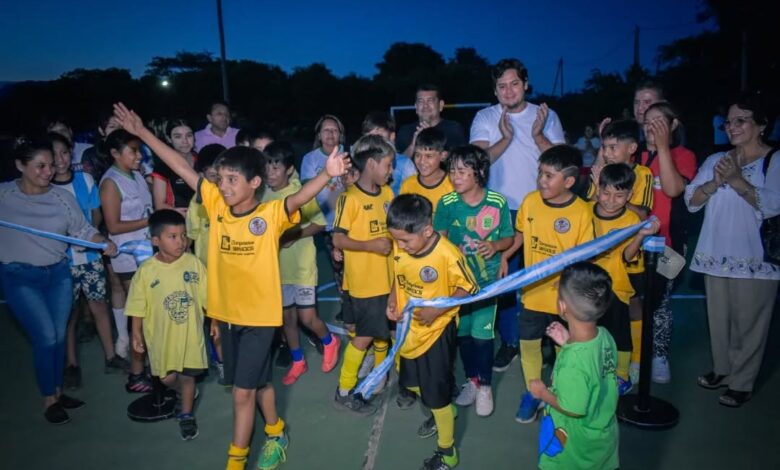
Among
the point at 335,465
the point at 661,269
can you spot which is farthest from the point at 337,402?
the point at 661,269

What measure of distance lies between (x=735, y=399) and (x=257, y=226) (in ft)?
12.4

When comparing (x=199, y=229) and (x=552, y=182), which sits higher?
(x=552, y=182)

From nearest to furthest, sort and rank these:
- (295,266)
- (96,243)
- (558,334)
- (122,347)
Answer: (558,334) → (96,243) → (295,266) → (122,347)

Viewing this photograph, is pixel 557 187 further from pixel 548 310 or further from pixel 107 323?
pixel 107 323

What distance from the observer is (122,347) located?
5.56 meters

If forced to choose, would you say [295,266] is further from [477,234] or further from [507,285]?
[507,285]

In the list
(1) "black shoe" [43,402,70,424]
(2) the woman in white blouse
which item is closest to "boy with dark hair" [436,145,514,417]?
(2) the woman in white blouse

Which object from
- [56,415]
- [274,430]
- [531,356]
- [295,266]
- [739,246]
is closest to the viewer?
[274,430]

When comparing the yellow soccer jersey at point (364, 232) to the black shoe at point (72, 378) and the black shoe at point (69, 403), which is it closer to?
the black shoe at point (69, 403)

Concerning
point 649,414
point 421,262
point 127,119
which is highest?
point 127,119

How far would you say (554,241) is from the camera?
4.20m

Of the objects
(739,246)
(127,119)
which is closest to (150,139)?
(127,119)

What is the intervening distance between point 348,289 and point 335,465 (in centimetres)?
140

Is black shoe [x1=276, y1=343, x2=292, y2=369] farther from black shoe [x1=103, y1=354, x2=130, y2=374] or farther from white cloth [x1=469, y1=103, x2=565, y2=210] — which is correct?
white cloth [x1=469, y1=103, x2=565, y2=210]
